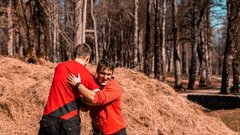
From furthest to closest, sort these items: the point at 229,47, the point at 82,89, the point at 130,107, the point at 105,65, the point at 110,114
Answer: the point at 229,47 → the point at 130,107 → the point at 110,114 → the point at 105,65 → the point at 82,89

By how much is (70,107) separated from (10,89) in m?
5.28

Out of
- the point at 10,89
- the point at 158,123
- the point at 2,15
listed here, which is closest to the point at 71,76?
the point at 158,123

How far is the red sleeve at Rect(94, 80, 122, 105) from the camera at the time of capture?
372cm

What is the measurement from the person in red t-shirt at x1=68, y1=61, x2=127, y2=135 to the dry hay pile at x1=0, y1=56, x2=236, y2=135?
12.1ft

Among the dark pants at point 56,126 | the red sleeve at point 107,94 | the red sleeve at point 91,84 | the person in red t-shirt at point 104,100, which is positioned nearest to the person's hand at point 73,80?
the person in red t-shirt at point 104,100

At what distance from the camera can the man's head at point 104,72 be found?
3834mm

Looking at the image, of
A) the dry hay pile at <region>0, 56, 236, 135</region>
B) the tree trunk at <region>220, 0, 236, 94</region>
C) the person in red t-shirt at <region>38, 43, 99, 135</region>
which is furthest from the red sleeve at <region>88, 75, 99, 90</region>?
the tree trunk at <region>220, 0, 236, 94</region>

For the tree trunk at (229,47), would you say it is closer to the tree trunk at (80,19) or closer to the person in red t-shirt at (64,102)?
the tree trunk at (80,19)

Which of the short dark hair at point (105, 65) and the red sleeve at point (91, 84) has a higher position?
the short dark hair at point (105, 65)

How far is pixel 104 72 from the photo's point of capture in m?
3.85

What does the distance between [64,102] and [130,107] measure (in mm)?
4730

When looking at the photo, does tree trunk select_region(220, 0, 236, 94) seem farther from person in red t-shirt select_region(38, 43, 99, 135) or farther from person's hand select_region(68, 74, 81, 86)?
person's hand select_region(68, 74, 81, 86)

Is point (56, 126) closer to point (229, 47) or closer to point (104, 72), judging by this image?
point (104, 72)

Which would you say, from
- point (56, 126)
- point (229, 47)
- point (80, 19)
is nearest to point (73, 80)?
point (56, 126)
